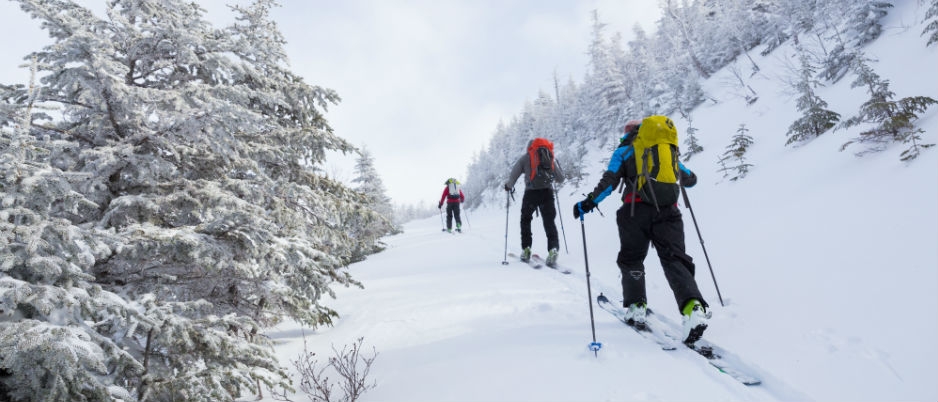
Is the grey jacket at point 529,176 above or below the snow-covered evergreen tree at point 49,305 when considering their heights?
above

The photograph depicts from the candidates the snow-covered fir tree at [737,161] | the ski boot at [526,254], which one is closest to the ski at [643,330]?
the ski boot at [526,254]

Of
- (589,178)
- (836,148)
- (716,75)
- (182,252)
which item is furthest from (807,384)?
(716,75)

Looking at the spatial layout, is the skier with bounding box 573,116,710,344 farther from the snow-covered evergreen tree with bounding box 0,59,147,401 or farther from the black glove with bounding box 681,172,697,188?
the snow-covered evergreen tree with bounding box 0,59,147,401

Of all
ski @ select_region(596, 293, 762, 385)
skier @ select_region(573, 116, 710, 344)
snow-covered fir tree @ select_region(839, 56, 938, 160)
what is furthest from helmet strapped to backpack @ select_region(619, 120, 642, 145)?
snow-covered fir tree @ select_region(839, 56, 938, 160)

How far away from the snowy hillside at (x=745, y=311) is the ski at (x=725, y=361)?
0.30 feet

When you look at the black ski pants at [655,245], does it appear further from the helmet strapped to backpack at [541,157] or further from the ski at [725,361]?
the helmet strapped to backpack at [541,157]

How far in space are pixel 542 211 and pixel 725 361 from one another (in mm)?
4474

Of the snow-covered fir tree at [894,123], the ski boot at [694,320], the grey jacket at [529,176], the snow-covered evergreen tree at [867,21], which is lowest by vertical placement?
the ski boot at [694,320]

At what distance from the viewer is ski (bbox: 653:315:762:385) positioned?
3203 mm

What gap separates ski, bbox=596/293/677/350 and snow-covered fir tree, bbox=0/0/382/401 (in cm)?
319

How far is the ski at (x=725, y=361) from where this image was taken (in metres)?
3.20

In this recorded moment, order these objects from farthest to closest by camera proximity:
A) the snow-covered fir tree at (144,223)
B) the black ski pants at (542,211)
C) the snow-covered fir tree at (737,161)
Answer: the snow-covered fir tree at (737,161) → the black ski pants at (542,211) → the snow-covered fir tree at (144,223)

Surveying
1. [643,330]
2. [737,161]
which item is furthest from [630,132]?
[737,161]

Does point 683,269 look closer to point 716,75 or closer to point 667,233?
point 667,233
